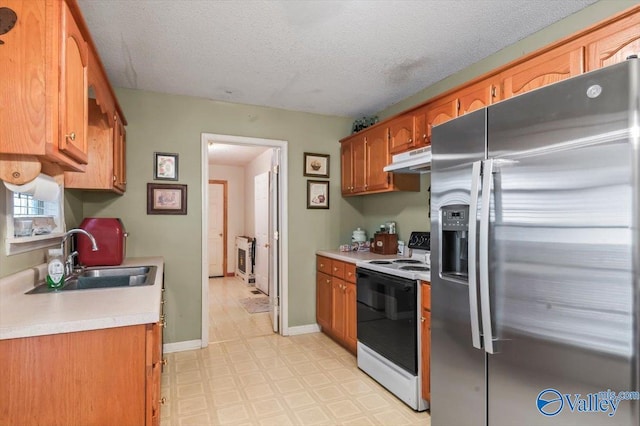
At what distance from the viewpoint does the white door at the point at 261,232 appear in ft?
18.1

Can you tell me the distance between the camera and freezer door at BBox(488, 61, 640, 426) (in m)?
1.09

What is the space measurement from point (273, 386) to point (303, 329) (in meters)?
1.24

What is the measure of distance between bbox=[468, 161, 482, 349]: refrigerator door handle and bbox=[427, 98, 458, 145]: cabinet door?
926 mm

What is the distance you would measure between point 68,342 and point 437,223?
5.64 feet

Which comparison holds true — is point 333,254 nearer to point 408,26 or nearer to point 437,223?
point 437,223

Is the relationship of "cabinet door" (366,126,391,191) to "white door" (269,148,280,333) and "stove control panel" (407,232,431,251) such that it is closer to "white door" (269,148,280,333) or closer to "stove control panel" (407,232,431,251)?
"stove control panel" (407,232,431,251)

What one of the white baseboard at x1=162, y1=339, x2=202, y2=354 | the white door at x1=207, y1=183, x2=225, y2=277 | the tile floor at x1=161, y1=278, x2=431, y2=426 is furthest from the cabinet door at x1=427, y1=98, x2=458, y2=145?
the white door at x1=207, y1=183, x2=225, y2=277

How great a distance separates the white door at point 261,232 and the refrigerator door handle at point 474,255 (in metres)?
4.11

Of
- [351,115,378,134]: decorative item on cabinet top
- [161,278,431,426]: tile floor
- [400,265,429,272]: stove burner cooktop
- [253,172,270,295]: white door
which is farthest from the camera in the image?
[253,172,270,295]: white door

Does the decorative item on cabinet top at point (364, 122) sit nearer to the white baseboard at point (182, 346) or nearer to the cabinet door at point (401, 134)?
the cabinet door at point (401, 134)

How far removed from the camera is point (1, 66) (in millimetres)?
1144

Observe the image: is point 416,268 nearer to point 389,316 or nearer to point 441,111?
point 389,316

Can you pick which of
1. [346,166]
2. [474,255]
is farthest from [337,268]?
[474,255]

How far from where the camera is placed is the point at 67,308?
4.67 ft
